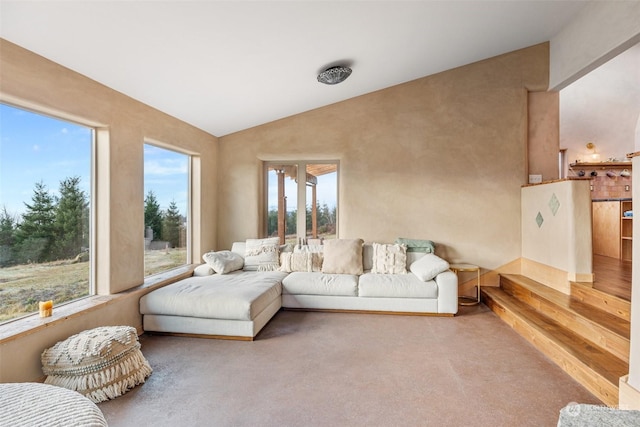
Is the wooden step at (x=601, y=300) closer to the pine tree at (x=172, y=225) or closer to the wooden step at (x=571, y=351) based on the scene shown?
the wooden step at (x=571, y=351)

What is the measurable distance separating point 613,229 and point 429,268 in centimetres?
326

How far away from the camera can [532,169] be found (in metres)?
4.66

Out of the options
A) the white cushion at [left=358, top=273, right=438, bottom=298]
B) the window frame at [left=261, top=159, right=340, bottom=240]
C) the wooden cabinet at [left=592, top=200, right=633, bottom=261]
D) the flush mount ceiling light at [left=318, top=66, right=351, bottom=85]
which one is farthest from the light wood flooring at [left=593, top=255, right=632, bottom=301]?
the flush mount ceiling light at [left=318, top=66, right=351, bottom=85]

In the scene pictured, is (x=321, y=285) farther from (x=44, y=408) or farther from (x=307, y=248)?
(x=44, y=408)

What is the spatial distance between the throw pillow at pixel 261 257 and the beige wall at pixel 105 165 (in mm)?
1396

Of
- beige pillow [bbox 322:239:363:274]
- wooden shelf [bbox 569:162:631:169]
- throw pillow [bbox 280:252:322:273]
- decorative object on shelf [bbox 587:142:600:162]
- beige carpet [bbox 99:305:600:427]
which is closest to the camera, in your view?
beige carpet [bbox 99:305:600:427]

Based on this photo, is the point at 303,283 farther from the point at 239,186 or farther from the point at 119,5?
the point at 119,5

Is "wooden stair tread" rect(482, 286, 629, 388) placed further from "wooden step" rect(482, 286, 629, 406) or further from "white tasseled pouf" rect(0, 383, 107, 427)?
"white tasseled pouf" rect(0, 383, 107, 427)

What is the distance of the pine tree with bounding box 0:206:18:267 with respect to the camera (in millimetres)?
2225

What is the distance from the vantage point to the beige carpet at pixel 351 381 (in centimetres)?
193

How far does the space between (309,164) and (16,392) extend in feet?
13.8

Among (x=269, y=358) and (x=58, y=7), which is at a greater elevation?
(x=58, y=7)

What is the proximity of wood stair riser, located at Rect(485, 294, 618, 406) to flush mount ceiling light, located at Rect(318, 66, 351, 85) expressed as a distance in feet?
10.7

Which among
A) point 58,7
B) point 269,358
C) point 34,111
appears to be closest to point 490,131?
point 269,358
